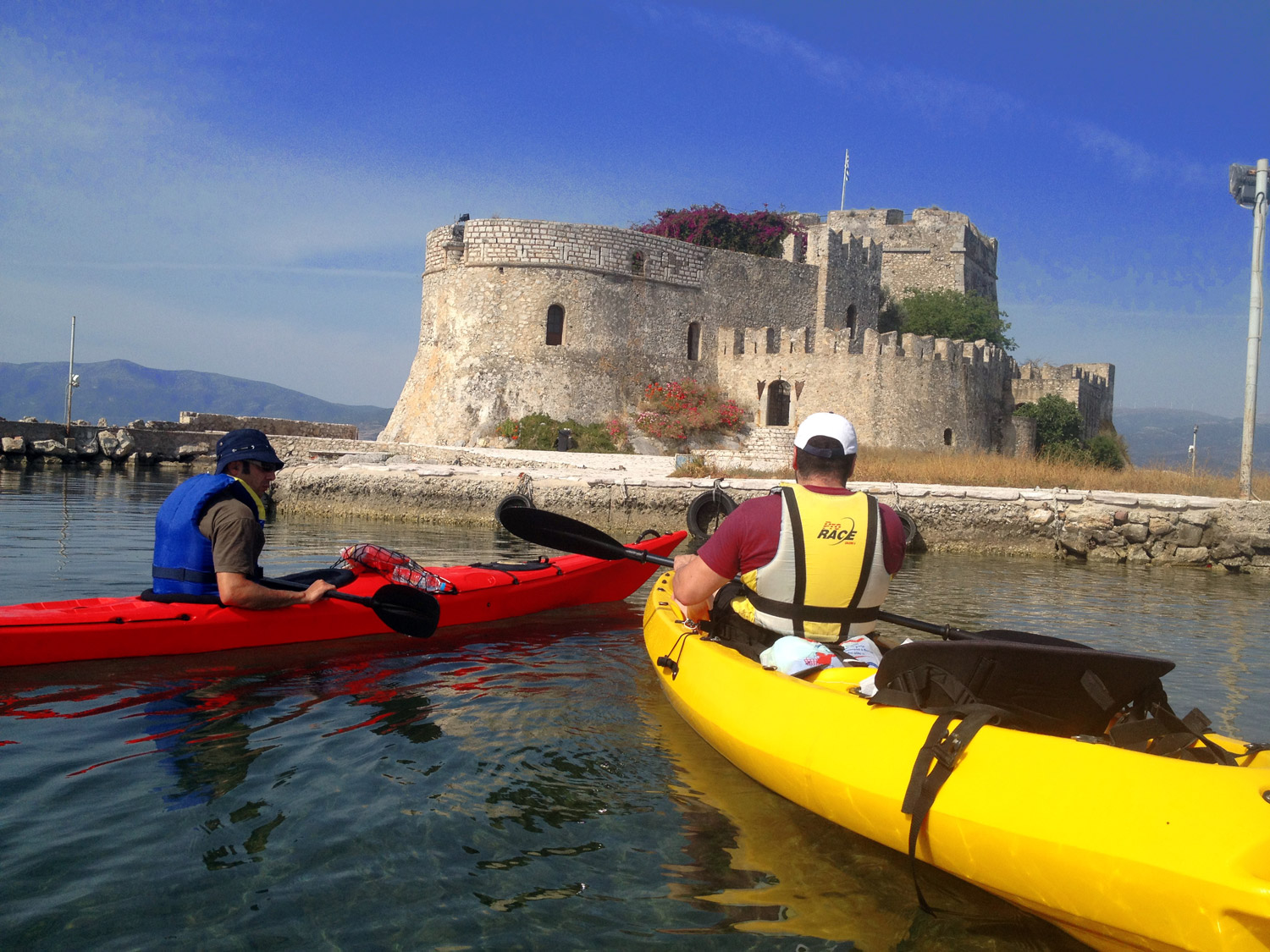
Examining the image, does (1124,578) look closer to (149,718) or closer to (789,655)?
(789,655)

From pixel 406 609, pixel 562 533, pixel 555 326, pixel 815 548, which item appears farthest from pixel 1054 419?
pixel 815 548

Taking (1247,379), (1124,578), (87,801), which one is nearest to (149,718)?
(87,801)

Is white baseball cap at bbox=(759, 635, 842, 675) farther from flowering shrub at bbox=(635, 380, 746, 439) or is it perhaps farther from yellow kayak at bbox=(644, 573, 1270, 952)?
flowering shrub at bbox=(635, 380, 746, 439)

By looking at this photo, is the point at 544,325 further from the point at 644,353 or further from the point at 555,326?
the point at 644,353

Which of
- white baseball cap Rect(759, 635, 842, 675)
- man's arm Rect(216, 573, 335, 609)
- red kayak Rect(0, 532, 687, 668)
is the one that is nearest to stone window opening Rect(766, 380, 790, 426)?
red kayak Rect(0, 532, 687, 668)

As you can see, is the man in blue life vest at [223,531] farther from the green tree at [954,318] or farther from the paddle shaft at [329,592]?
the green tree at [954,318]

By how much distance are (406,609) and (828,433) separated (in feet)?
9.92

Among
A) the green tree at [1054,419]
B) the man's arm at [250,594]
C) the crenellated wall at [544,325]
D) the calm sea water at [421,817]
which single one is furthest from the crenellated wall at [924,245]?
the man's arm at [250,594]

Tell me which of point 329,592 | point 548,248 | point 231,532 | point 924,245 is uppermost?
point 924,245

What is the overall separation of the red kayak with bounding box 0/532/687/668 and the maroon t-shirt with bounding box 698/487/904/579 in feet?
9.18

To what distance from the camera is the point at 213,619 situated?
511 centimetres

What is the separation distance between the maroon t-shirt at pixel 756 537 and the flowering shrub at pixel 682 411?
19.6m

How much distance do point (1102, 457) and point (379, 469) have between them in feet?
66.8

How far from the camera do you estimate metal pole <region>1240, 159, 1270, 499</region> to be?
1305cm
